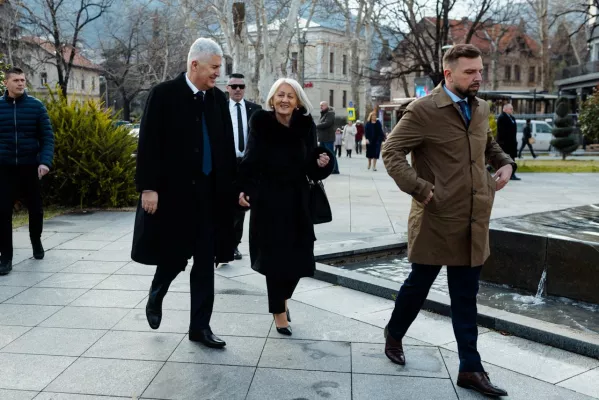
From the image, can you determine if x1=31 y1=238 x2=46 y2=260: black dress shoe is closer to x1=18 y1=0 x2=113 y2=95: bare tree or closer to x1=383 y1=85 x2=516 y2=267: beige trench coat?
x1=383 y1=85 x2=516 y2=267: beige trench coat

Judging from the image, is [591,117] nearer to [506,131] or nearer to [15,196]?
[506,131]

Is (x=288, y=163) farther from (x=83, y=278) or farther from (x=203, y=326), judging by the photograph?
(x=83, y=278)

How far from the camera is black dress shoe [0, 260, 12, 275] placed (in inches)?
262

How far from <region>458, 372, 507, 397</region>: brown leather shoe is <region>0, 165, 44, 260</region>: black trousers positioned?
16.1ft

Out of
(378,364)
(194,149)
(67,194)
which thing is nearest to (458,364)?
(378,364)

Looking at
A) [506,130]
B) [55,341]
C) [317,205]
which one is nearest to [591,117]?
[506,130]

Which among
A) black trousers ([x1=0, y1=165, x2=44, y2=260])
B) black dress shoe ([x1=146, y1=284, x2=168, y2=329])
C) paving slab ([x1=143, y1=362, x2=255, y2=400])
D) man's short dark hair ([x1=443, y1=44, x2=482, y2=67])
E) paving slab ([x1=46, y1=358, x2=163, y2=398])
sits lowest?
paving slab ([x1=46, y1=358, x2=163, y2=398])

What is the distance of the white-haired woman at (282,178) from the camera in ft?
15.3

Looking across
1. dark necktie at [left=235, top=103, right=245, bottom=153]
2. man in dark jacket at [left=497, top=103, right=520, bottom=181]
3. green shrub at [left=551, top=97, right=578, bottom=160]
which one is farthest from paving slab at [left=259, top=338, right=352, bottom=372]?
green shrub at [left=551, top=97, right=578, bottom=160]

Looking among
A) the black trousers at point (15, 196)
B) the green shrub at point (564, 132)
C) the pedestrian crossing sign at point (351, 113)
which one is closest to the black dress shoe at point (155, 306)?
the black trousers at point (15, 196)

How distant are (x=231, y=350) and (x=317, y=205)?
1.17 metres

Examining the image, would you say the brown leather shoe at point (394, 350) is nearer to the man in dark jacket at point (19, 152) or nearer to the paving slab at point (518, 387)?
the paving slab at point (518, 387)

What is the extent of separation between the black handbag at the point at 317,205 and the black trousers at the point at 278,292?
0.48m

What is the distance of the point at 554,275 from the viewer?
5.82m
